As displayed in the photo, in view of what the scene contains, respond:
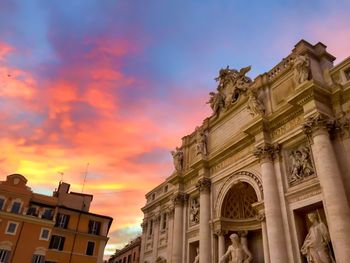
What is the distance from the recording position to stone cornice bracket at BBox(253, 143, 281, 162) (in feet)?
53.9

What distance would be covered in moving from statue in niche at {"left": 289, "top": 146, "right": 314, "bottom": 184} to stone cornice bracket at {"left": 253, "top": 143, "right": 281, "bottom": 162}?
0.97 meters

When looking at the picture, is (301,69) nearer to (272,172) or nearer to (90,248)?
(272,172)

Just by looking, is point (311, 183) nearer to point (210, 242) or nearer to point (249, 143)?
point (249, 143)

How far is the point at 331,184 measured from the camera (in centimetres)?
1242

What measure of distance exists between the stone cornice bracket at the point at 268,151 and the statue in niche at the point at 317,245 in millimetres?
4115

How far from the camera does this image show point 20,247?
29.8 metres

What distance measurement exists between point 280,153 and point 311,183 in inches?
108

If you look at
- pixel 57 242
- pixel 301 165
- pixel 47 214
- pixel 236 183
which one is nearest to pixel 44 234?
pixel 57 242

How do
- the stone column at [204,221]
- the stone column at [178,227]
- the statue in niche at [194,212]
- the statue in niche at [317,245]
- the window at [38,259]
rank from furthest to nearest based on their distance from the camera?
1. the window at [38,259]
2. the statue in niche at [194,212]
3. the stone column at [178,227]
4. the stone column at [204,221]
5. the statue in niche at [317,245]

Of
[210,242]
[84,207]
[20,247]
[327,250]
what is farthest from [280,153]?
[84,207]

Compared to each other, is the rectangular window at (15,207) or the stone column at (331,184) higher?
the rectangular window at (15,207)

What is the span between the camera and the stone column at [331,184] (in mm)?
11406

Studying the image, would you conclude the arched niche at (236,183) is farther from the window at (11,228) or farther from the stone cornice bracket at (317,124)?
the window at (11,228)

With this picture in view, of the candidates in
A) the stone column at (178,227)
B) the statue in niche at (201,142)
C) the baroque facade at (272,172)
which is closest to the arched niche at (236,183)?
the baroque facade at (272,172)
